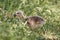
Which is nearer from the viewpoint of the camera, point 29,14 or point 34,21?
point 34,21

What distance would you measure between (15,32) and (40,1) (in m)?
1.67

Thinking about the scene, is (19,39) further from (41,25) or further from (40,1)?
(40,1)

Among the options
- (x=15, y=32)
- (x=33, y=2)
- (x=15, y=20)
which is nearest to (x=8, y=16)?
(x=15, y=20)

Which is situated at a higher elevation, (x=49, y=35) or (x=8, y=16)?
(x=8, y=16)

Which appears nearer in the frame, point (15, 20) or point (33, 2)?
point (15, 20)

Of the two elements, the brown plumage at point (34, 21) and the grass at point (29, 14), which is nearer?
the grass at point (29, 14)

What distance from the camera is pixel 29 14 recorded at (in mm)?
5605

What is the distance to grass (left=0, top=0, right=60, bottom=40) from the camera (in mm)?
4625

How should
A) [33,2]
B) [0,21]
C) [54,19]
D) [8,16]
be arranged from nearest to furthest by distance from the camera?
1. [0,21]
2. [8,16]
3. [54,19]
4. [33,2]

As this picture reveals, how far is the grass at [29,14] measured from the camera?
4.62 metres

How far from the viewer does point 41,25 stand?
498cm

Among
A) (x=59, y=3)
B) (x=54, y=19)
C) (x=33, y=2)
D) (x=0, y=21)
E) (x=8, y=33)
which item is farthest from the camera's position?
(x=59, y=3)

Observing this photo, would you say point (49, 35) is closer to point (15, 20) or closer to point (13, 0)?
point (15, 20)

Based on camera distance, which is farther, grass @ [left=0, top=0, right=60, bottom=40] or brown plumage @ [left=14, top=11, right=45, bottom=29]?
brown plumage @ [left=14, top=11, right=45, bottom=29]
